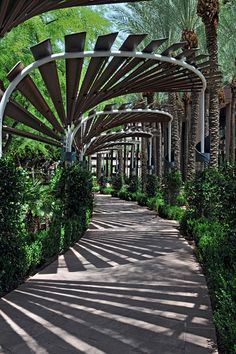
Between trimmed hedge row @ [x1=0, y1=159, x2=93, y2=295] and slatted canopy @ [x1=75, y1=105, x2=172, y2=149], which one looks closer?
trimmed hedge row @ [x1=0, y1=159, x2=93, y2=295]

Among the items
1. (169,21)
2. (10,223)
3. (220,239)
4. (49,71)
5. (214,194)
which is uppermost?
(169,21)

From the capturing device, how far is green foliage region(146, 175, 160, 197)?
24.2 metres

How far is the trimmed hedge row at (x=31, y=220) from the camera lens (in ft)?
22.2

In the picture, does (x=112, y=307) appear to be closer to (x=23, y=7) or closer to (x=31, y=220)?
(x=23, y=7)

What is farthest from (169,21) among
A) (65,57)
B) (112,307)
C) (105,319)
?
(105,319)

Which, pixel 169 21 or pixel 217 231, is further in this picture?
pixel 169 21

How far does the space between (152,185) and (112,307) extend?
1843cm

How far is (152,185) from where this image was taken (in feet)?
80.1

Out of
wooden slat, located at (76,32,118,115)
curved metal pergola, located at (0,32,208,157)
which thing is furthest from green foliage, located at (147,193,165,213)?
wooden slat, located at (76,32,118,115)

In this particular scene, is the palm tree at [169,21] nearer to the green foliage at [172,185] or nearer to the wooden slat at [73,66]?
the green foliage at [172,185]

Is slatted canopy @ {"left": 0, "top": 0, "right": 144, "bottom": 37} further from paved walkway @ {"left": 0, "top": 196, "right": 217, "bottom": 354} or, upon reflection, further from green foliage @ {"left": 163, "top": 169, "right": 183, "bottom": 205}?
green foliage @ {"left": 163, "top": 169, "right": 183, "bottom": 205}

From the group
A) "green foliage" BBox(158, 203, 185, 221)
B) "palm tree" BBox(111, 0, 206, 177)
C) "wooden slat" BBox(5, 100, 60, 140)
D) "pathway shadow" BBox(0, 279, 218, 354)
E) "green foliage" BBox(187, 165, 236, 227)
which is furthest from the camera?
"palm tree" BBox(111, 0, 206, 177)

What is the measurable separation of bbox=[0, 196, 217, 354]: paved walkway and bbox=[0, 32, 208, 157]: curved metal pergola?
307cm

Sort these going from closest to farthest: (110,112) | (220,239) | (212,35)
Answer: (220,239)
(110,112)
(212,35)
